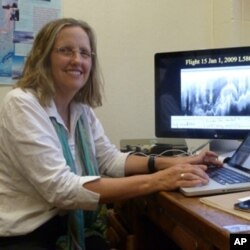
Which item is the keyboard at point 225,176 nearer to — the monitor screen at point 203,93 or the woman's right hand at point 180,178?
the woman's right hand at point 180,178

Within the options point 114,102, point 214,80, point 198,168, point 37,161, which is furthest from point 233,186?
point 114,102

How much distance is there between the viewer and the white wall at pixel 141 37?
1.79 m

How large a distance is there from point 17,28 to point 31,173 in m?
0.82

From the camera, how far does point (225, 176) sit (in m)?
1.08

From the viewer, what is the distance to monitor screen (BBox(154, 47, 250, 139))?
1.46m

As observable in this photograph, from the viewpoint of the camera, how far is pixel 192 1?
6.32 ft

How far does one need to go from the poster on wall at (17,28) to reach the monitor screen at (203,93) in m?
0.55

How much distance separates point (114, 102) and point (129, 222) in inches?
24.9

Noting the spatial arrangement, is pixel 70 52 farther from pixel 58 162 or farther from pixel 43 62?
pixel 58 162

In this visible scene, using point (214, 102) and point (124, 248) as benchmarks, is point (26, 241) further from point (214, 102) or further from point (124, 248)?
point (214, 102)

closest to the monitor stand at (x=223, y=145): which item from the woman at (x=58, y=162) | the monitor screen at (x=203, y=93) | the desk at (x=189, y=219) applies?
the monitor screen at (x=203, y=93)

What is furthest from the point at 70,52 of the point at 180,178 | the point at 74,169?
the point at 180,178

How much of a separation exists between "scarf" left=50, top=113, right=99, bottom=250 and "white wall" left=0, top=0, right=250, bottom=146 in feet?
1.63

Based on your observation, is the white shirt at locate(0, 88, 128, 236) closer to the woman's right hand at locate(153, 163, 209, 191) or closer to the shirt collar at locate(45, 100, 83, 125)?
the shirt collar at locate(45, 100, 83, 125)
